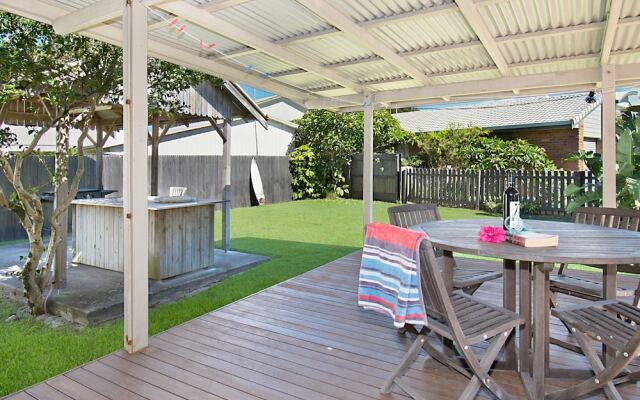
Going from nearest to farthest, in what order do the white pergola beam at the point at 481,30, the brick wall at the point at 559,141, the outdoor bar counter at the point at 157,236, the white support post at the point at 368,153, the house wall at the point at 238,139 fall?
the white pergola beam at the point at 481,30 → the outdoor bar counter at the point at 157,236 → the white support post at the point at 368,153 → the house wall at the point at 238,139 → the brick wall at the point at 559,141

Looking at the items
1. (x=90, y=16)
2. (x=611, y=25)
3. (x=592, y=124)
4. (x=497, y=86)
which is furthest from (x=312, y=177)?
(x=90, y=16)

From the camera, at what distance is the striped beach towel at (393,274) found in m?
2.18

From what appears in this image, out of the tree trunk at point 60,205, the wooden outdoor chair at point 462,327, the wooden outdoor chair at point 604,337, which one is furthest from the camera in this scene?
the tree trunk at point 60,205

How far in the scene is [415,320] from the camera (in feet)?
7.22

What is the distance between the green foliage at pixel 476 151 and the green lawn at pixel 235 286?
1.96 metres

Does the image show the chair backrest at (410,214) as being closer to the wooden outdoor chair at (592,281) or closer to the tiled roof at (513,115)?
the wooden outdoor chair at (592,281)

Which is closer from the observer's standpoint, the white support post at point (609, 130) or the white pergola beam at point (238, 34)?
the white pergola beam at point (238, 34)

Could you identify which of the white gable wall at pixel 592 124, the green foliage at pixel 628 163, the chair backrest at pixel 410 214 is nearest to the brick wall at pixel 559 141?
the white gable wall at pixel 592 124

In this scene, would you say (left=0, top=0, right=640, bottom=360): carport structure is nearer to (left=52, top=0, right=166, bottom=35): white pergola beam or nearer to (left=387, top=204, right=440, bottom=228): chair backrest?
(left=52, top=0, right=166, bottom=35): white pergola beam

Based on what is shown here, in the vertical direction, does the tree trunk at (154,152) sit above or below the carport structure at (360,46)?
below

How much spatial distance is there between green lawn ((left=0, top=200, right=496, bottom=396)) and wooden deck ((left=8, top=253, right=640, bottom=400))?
0.57 m

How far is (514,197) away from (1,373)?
3634 mm

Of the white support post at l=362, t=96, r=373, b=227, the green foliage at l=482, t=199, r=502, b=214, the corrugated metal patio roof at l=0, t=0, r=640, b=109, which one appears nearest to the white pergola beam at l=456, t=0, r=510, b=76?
the corrugated metal patio roof at l=0, t=0, r=640, b=109

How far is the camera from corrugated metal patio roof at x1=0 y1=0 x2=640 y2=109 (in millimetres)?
3395
